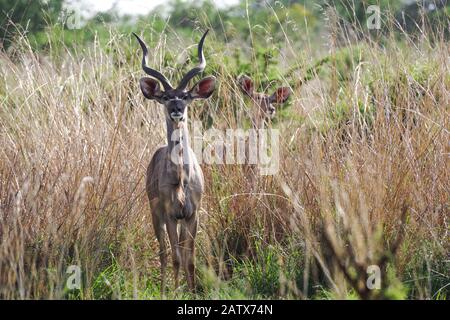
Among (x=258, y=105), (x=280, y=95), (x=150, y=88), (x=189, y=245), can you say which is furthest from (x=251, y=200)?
(x=280, y=95)

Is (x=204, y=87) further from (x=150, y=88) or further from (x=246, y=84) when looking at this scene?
(x=246, y=84)

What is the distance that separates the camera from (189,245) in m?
6.83

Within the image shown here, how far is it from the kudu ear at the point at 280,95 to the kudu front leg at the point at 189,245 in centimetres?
202

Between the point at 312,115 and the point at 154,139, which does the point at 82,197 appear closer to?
the point at 154,139

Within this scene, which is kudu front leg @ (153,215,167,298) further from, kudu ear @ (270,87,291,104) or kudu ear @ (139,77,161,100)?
kudu ear @ (270,87,291,104)

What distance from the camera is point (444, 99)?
6.72 meters

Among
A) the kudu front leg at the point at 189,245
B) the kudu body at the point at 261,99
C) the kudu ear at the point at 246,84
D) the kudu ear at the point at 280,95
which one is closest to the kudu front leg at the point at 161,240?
the kudu front leg at the point at 189,245

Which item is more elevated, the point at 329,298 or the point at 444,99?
the point at 444,99

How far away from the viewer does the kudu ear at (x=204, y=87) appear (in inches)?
270

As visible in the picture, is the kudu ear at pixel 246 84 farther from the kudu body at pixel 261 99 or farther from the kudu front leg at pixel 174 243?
the kudu front leg at pixel 174 243

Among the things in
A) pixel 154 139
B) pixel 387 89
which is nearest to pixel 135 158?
pixel 154 139
